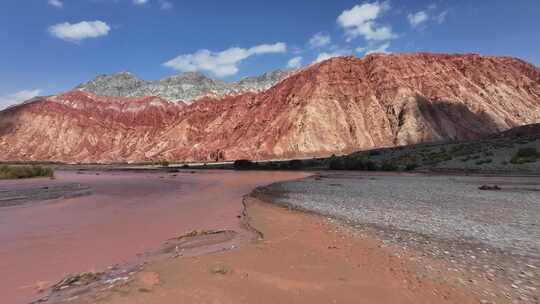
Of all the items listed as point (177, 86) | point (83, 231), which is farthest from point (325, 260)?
point (177, 86)

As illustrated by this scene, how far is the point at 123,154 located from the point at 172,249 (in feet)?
370

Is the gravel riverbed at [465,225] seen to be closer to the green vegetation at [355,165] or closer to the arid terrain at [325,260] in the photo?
the arid terrain at [325,260]

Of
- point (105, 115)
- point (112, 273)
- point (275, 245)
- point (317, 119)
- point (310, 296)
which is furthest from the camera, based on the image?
point (105, 115)

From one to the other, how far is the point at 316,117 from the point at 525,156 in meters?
59.8

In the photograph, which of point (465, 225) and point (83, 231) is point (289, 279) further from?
point (83, 231)

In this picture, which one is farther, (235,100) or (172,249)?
(235,100)

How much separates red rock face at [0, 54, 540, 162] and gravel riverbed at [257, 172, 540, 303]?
65.9 metres

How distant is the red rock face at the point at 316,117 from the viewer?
85938 mm

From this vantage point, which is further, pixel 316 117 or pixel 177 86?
pixel 177 86

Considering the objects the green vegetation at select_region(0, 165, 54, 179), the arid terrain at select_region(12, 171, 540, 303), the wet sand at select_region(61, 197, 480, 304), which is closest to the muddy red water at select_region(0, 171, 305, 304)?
the arid terrain at select_region(12, 171, 540, 303)

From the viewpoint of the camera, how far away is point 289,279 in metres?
6.05

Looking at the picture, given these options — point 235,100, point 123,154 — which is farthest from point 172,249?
point 123,154

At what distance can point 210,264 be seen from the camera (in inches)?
270

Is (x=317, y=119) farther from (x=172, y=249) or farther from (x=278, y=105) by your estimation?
(x=172, y=249)
